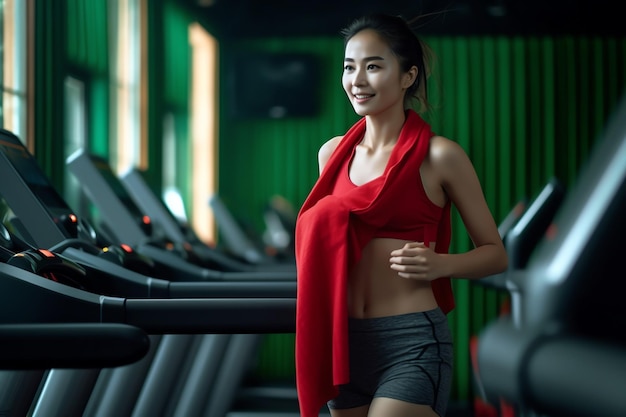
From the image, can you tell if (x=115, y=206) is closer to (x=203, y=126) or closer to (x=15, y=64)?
(x=15, y=64)

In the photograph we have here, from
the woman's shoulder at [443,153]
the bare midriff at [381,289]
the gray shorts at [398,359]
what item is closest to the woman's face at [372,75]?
the woman's shoulder at [443,153]

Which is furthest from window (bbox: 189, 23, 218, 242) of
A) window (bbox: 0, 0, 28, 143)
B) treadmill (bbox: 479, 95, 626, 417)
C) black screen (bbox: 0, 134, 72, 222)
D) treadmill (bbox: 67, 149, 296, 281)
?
treadmill (bbox: 479, 95, 626, 417)

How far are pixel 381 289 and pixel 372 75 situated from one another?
371 mm

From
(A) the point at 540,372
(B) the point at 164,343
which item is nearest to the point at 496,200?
(B) the point at 164,343

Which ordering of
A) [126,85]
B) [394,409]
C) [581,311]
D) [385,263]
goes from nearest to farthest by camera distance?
[581,311]
[394,409]
[385,263]
[126,85]

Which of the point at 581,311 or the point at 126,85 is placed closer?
the point at 581,311

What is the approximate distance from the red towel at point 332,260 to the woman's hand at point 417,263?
0.08 metres

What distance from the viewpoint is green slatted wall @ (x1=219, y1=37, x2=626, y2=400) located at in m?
7.42

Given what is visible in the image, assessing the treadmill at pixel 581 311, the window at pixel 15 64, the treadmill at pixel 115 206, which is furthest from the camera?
the window at pixel 15 64

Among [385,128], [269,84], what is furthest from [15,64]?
[269,84]

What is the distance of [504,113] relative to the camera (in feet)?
24.5

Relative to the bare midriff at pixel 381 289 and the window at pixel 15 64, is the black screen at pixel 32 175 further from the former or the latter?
the window at pixel 15 64

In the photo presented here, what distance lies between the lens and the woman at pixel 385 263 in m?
1.37

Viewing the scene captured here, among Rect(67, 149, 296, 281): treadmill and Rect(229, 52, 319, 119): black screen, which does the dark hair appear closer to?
Rect(67, 149, 296, 281): treadmill
